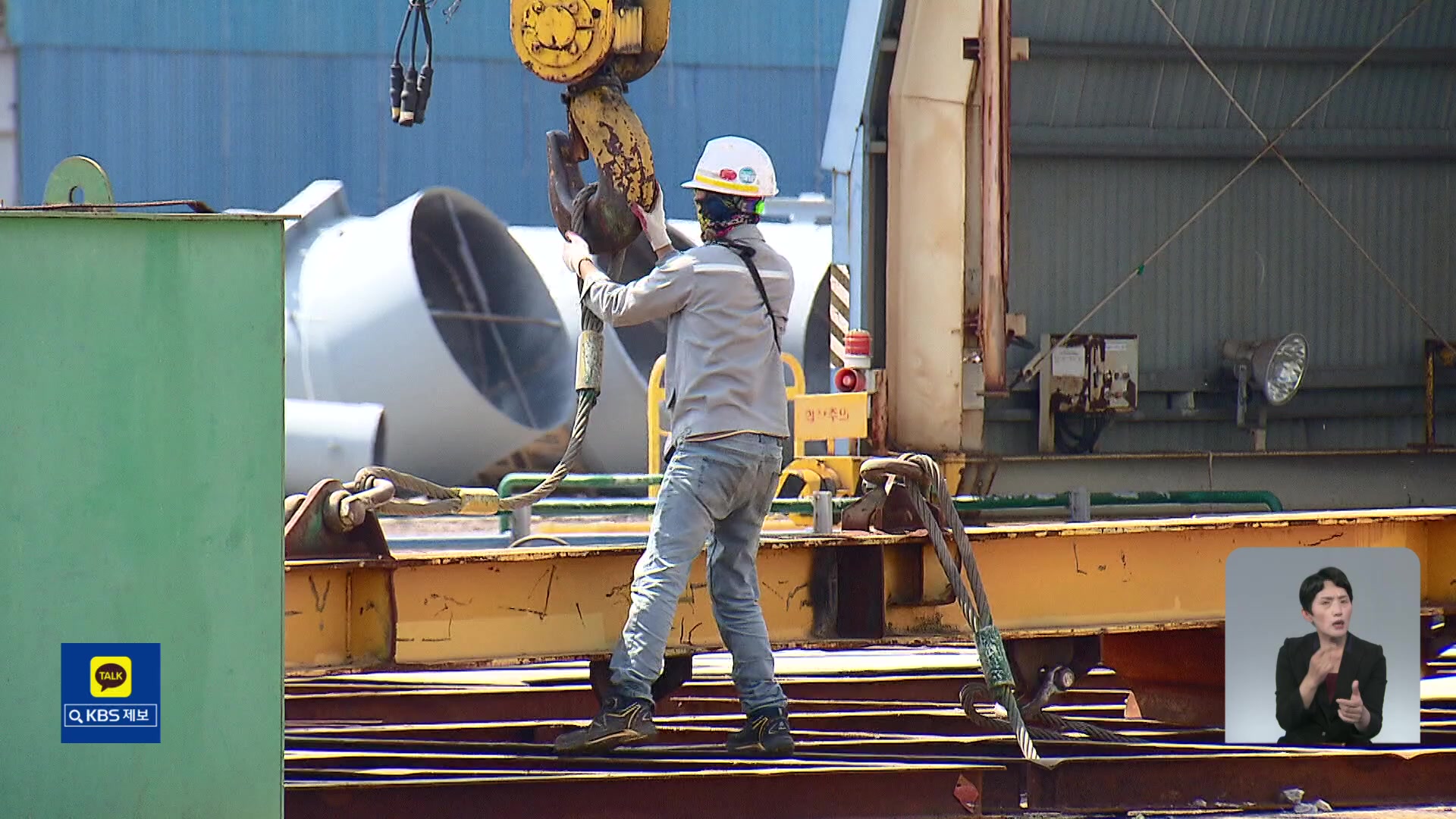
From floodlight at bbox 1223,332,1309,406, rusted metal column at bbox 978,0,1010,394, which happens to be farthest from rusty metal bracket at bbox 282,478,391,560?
floodlight at bbox 1223,332,1309,406

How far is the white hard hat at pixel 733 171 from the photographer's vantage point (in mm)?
4254

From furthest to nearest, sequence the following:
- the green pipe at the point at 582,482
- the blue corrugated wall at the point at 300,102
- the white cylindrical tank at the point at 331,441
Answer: the blue corrugated wall at the point at 300,102 → the white cylindrical tank at the point at 331,441 → the green pipe at the point at 582,482

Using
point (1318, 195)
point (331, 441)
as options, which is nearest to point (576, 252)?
point (1318, 195)

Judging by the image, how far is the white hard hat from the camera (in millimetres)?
4254

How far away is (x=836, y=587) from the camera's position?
16.0 feet

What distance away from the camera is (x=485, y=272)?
40.6 feet

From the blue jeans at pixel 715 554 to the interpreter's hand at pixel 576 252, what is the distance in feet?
1.87

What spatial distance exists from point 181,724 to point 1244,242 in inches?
272

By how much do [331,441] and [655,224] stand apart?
680 cm

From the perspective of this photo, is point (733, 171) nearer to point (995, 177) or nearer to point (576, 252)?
point (576, 252)

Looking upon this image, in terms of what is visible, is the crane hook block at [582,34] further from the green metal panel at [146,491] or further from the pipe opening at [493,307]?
the pipe opening at [493,307]

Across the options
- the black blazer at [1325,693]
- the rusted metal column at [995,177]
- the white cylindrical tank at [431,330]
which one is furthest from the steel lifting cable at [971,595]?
the white cylindrical tank at [431,330]

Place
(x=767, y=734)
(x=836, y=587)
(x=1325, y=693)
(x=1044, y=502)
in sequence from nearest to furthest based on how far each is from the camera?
(x=767, y=734) < (x=1325, y=693) < (x=836, y=587) < (x=1044, y=502)

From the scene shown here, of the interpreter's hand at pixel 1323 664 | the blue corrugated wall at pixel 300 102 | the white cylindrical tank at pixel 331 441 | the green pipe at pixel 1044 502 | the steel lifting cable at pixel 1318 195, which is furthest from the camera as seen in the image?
the blue corrugated wall at pixel 300 102
